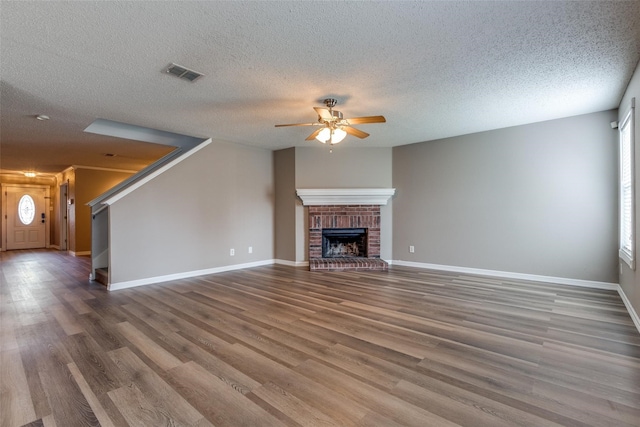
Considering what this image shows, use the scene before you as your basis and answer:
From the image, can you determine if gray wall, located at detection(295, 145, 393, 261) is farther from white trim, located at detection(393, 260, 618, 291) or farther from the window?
the window

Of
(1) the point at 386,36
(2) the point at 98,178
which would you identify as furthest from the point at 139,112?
(2) the point at 98,178

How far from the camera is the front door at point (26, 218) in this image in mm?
9430

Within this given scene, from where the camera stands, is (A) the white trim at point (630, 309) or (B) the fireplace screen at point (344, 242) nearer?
(A) the white trim at point (630, 309)

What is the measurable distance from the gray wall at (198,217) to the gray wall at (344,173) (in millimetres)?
748

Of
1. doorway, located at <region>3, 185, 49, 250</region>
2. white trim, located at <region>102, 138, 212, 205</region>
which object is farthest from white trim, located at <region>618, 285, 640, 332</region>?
doorway, located at <region>3, 185, 49, 250</region>

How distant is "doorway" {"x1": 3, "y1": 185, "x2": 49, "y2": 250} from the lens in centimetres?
940

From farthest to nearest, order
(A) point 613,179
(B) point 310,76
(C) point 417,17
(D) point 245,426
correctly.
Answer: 1. (A) point 613,179
2. (B) point 310,76
3. (C) point 417,17
4. (D) point 245,426

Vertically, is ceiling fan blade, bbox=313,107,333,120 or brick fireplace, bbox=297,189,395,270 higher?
ceiling fan blade, bbox=313,107,333,120

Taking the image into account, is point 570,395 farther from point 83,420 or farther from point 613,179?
point 613,179

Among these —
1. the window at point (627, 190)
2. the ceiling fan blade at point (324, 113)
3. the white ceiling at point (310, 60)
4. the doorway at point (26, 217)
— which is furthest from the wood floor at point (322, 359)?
the doorway at point (26, 217)

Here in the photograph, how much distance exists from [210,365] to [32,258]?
27.5 feet

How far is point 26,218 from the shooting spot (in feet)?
32.0

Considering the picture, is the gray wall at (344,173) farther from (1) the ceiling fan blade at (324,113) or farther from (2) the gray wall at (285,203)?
(1) the ceiling fan blade at (324,113)

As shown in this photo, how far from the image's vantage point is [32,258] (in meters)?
7.48
